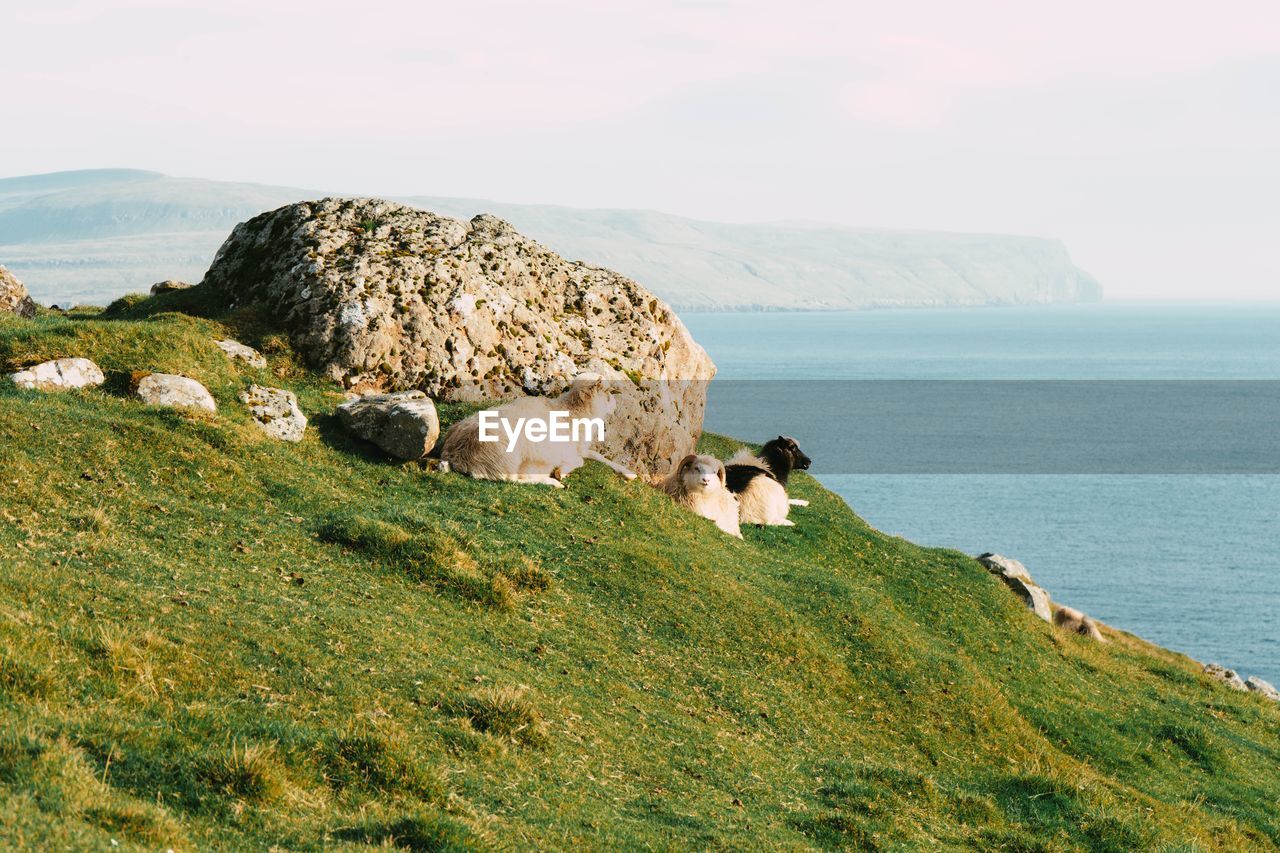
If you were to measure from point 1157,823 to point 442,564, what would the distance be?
12057 millimetres

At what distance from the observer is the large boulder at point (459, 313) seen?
2705 cm

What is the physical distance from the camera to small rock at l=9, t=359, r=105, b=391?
822 inches

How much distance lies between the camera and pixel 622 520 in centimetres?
2336

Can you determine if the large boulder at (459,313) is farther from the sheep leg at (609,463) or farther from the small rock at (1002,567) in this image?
the small rock at (1002,567)

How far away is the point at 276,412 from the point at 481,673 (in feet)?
33.0

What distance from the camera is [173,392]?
845 inches

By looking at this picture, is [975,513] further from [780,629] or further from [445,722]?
[445,722]

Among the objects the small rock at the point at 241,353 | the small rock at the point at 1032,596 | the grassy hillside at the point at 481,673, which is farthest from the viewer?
the small rock at the point at 1032,596

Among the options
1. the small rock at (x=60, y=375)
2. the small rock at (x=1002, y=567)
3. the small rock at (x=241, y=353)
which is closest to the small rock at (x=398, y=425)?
the small rock at (x=241, y=353)

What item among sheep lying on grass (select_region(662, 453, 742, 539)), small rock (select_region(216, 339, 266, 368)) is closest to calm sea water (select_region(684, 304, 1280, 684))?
sheep lying on grass (select_region(662, 453, 742, 539))

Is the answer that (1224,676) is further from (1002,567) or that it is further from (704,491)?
(704,491)

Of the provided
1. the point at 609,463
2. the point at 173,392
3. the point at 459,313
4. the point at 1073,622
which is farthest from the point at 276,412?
the point at 1073,622

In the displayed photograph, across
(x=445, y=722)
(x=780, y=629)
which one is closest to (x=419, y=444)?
(x=780, y=629)

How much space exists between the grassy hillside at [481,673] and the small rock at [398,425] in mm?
524
